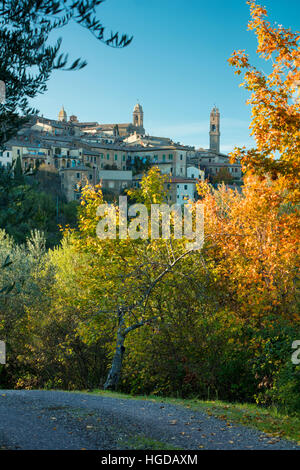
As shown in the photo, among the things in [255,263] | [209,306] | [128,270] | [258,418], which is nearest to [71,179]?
[128,270]

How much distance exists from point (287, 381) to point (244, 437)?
375cm

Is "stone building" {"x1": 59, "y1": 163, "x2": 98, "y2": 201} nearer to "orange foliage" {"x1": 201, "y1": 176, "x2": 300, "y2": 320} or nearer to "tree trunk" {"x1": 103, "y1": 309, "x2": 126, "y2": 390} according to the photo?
"orange foliage" {"x1": 201, "y1": 176, "x2": 300, "y2": 320}

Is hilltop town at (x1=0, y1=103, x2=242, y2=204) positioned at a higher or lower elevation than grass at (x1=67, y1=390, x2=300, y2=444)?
higher

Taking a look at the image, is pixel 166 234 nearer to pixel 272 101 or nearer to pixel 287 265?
pixel 287 265

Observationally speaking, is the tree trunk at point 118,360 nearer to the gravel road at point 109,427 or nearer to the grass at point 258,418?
the grass at point 258,418

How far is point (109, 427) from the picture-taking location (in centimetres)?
926

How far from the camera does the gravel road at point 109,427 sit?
838cm

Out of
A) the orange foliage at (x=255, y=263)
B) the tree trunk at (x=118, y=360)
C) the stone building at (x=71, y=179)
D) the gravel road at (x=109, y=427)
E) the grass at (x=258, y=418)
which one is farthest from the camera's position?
the stone building at (x=71, y=179)

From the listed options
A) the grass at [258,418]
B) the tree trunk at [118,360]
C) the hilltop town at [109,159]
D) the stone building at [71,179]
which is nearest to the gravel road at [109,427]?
the grass at [258,418]

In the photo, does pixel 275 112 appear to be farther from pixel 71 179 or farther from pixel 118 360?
pixel 71 179

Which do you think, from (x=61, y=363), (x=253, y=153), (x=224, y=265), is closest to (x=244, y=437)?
(x=253, y=153)

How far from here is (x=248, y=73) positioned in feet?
44.0

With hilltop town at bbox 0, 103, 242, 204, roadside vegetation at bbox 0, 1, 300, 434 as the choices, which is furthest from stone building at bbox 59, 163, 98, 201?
roadside vegetation at bbox 0, 1, 300, 434

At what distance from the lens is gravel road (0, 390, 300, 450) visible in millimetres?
8383
